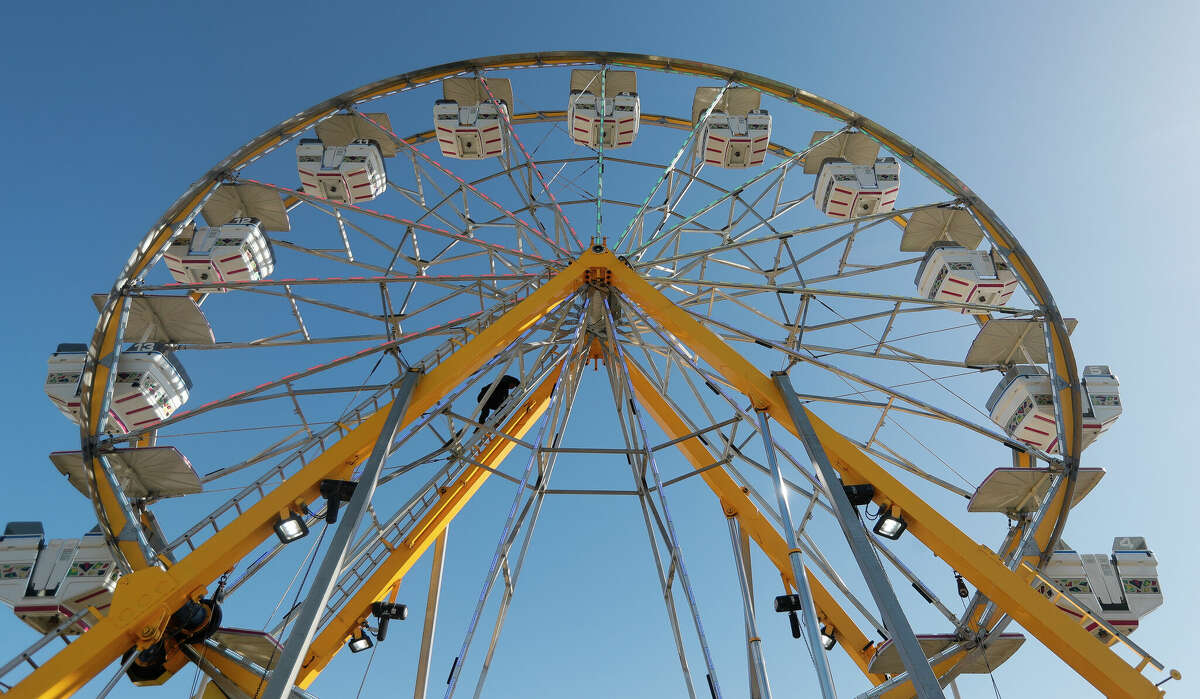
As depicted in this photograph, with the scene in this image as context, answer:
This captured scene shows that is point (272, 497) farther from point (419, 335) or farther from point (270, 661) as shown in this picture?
point (419, 335)

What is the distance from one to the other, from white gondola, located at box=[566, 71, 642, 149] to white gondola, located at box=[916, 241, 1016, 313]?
5.59 m

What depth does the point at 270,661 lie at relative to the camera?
847cm

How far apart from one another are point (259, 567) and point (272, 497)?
1.98 meters

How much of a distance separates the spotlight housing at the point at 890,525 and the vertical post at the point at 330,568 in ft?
15.2

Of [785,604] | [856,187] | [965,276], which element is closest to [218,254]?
[785,604]

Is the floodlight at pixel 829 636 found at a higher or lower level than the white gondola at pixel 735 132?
lower

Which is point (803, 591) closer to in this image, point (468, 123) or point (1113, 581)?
point (1113, 581)

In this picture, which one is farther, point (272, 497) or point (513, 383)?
point (513, 383)

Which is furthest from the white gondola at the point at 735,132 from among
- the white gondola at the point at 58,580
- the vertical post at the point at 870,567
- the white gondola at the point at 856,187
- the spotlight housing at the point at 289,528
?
the white gondola at the point at 58,580

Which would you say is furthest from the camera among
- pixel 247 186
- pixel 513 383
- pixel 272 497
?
pixel 513 383

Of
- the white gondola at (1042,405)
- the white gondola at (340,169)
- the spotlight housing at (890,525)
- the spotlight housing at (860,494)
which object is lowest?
the spotlight housing at (890,525)

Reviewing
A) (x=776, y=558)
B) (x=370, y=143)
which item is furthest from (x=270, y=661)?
(x=370, y=143)

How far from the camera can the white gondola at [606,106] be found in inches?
564

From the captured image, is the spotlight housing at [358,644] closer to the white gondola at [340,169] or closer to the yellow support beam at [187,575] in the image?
the yellow support beam at [187,575]
